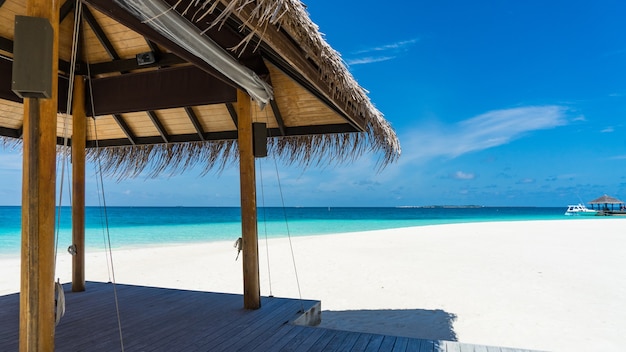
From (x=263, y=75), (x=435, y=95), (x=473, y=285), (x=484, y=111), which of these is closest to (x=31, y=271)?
(x=263, y=75)

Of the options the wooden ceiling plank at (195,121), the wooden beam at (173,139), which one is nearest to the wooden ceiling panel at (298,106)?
the wooden beam at (173,139)

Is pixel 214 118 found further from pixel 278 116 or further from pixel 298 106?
pixel 298 106

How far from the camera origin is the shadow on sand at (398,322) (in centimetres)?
340

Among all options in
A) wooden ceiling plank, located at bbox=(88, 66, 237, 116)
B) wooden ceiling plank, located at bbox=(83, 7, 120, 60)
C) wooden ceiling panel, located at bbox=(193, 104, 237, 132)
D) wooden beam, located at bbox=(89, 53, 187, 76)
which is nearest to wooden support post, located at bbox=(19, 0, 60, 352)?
wooden ceiling plank, located at bbox=(88, 66, 237, 116)

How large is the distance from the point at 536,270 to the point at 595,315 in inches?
99.5

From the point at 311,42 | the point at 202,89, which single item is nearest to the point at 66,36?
the point at 202,89

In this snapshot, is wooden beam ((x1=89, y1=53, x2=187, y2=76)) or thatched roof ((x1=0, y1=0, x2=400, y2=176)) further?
wooden beam ((x1=89, y1=53, x2=187, y2=76))

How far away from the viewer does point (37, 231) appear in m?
1.31

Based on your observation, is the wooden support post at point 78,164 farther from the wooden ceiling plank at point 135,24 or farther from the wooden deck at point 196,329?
the wooden ceiling plank at point 135,24

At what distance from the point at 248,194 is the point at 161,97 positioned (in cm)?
102

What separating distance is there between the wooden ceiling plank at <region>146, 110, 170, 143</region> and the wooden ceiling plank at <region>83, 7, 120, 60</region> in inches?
31.3

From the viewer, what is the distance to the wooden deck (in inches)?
86.2

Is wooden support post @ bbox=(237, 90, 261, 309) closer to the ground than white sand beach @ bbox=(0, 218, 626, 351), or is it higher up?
higher up

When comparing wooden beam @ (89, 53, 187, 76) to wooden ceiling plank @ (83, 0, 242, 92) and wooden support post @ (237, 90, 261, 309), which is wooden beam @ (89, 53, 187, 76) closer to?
wooden support post @ (237, 90, 261, 309)
